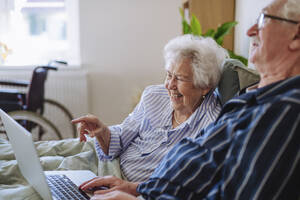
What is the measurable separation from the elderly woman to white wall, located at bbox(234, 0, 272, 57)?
0.70 meters

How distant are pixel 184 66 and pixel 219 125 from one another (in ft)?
2.24

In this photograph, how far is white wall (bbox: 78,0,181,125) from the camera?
350 cm

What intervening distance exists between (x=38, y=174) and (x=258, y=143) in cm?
58

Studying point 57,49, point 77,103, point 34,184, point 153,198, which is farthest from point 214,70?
point 57,49

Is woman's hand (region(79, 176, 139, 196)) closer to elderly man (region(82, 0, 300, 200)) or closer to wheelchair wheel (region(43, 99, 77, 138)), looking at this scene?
elderly man (region(82, 0, 300, 200))

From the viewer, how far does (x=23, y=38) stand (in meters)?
3.71

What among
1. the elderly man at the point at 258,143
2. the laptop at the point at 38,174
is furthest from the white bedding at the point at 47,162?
the elderly man at the point at 258,143

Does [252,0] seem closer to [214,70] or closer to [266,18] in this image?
Answer: [214,70]

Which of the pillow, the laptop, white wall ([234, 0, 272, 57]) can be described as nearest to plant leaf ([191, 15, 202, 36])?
white wall ([234, 0, 272, 57])

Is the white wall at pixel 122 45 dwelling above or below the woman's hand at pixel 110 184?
above

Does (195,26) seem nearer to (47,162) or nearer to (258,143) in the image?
(47,162)

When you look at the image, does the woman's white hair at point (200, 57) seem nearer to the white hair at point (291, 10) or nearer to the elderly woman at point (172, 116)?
the elderly woman at point (172, 116)

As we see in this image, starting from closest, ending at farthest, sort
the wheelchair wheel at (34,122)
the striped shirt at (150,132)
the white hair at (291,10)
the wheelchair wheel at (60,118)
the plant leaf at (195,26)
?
the white hair at (291,10)
the striped shirt at (150,132)
the plant leaf at (195,26)
the wheelchair wheel at (34,122)
the wheelchair wheel at (60,118)

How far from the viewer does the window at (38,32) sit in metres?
3.64
